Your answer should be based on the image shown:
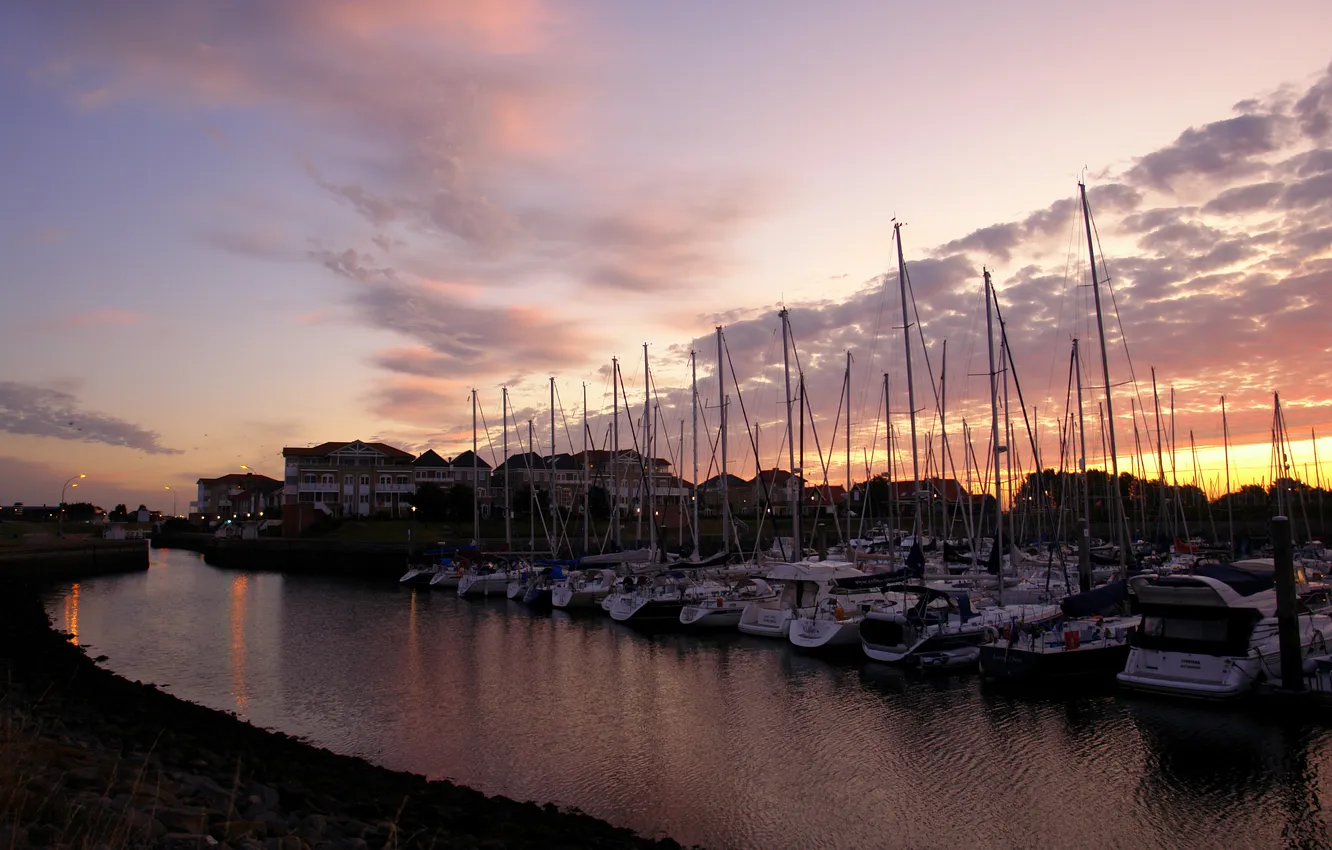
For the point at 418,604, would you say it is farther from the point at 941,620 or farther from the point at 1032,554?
the point at 1032,554

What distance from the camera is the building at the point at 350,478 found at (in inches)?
5059

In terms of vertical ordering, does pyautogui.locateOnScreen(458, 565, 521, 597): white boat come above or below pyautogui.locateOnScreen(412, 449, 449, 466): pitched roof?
below

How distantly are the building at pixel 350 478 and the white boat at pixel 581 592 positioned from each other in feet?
260

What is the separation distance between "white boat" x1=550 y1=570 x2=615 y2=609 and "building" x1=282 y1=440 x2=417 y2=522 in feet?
260

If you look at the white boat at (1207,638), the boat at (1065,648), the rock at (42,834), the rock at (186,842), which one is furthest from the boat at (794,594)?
the rock at (42,834)

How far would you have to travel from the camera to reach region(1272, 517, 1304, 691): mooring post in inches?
909

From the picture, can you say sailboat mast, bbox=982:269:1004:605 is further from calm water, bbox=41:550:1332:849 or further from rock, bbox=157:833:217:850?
rock, bbox=157:833:217:850

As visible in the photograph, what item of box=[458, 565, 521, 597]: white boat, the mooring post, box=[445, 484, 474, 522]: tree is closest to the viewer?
the mooring post

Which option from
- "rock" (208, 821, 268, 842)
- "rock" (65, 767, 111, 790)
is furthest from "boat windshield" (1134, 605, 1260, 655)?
"rock" (65, 767, 111, 790)

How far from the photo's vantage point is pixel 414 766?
20.8 m

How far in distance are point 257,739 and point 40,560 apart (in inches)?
3052

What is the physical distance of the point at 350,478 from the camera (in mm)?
131125

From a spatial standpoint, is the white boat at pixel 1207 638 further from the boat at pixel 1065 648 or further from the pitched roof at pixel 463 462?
the pitched roof at pixel 463 462

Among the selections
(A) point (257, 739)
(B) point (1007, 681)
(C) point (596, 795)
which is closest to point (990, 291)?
(B) point (1007, 681)
